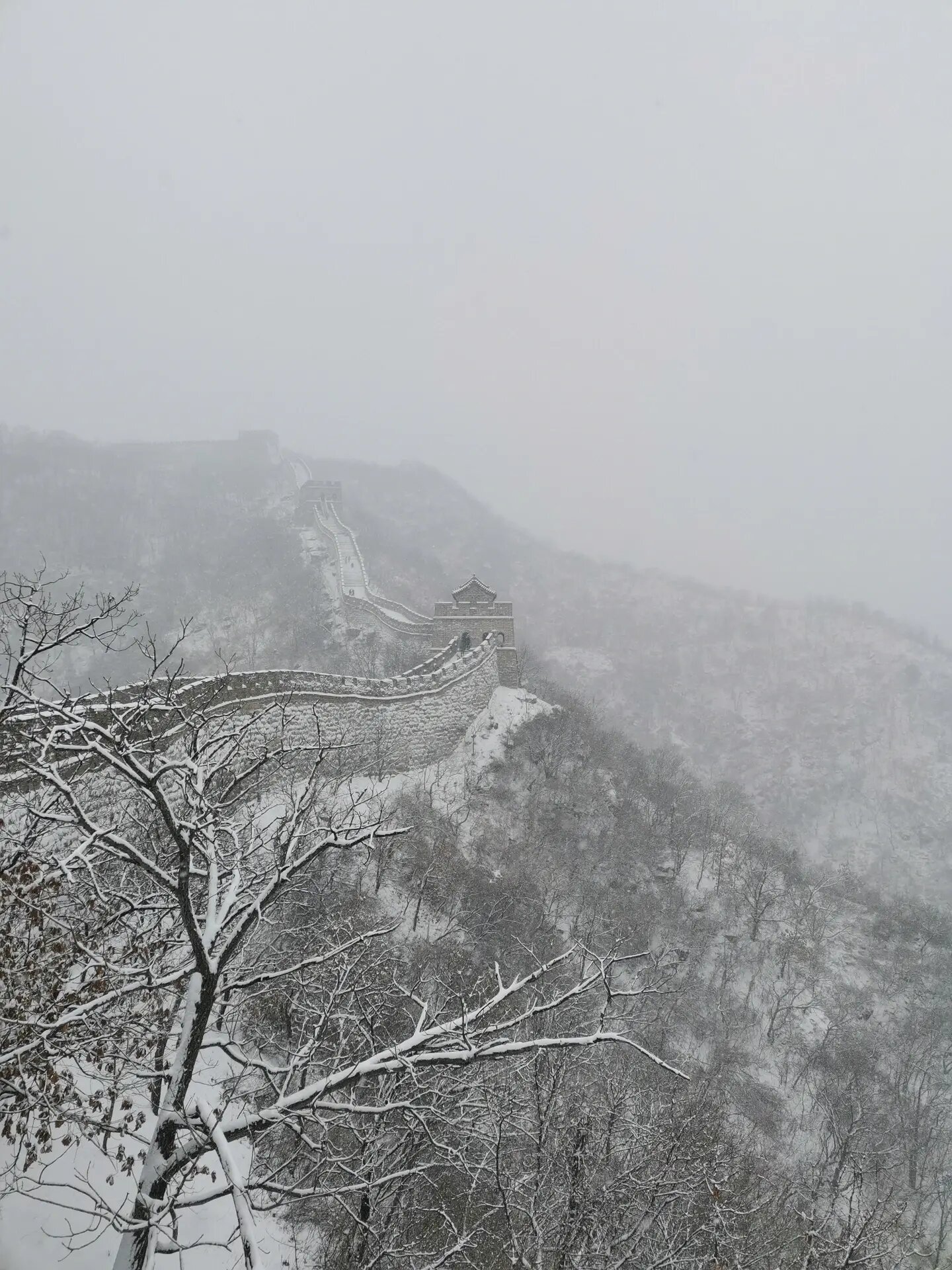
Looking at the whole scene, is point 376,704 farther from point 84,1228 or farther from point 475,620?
point 84,1228

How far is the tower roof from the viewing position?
35.3m

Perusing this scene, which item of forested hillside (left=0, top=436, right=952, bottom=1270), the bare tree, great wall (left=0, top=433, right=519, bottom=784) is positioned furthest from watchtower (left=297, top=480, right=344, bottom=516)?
the bare tree

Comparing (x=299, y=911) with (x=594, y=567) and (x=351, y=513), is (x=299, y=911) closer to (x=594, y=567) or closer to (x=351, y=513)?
(x=351, y=513)

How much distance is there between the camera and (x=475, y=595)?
35.4 meters

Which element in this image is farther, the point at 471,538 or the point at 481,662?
the point at 471,538

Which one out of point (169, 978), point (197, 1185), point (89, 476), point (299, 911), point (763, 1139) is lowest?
point (763, 1139)

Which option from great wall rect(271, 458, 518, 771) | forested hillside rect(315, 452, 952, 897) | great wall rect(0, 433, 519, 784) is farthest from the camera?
forested hillside rect(315, 452, 952, 897)

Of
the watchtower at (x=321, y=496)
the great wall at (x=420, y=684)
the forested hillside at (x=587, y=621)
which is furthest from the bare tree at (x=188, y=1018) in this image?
the watchtower at (x=321, y=496)

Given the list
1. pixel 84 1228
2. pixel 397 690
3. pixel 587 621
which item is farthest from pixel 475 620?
pixel 587 621

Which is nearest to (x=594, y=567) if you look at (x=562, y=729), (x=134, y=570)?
(x=134, y=570)

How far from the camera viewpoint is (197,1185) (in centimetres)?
902

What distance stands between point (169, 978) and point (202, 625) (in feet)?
159

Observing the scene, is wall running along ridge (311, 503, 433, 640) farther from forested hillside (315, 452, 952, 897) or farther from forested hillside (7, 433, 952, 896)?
forested hillside (315, 452, 952, 897)

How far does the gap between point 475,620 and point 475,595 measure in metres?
1.40
